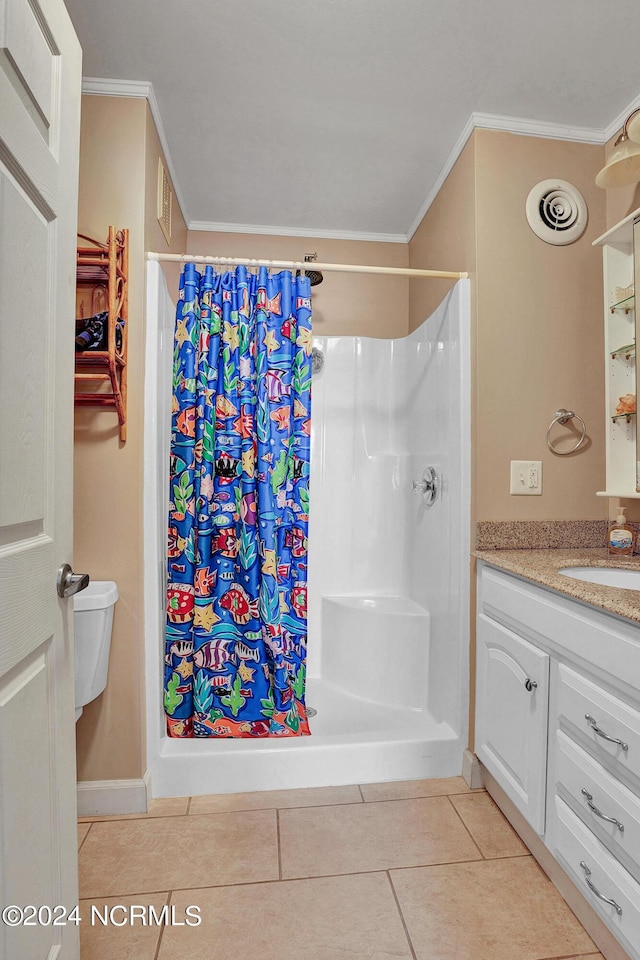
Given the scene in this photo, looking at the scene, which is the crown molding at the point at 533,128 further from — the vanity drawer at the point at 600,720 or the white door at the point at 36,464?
the vanity drawer at the point at 600,720

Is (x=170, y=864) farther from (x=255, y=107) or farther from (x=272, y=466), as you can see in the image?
(x=255, y=107)

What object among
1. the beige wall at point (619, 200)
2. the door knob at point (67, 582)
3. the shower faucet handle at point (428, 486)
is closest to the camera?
the door knob at point (67, 582)

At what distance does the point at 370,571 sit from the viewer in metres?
2.77

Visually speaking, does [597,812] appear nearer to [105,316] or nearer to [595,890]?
[595,890]

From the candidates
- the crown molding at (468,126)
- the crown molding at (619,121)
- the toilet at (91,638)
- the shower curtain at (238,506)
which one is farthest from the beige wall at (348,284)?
the toilet at (91,638)

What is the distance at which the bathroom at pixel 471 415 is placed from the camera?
5.75ft

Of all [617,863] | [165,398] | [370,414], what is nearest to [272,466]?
[165,398]

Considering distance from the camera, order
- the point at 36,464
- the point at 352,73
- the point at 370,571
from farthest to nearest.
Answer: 1. the point at 370,571
2. the point at 352,73
3. the point at 36,464

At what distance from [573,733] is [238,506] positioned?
1287 mm

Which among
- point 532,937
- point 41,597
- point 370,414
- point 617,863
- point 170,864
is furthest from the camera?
point 370,414

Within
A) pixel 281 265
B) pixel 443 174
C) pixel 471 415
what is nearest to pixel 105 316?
pixel 281 265

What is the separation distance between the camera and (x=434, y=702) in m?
2.18

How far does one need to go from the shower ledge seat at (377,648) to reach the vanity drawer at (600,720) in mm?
962

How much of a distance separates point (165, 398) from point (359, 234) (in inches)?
60.7
